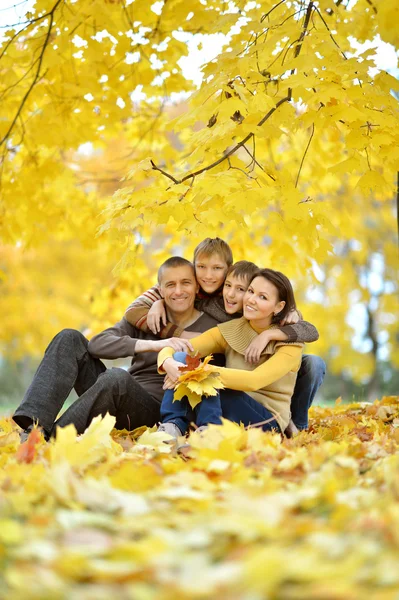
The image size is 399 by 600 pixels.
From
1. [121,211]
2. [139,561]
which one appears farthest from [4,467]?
[121,211]

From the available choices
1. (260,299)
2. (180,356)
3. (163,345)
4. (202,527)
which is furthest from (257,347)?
(202,527)

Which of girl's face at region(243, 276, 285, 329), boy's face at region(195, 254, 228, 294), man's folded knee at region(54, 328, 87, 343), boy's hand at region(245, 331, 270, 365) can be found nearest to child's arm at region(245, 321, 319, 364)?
boy's hand at region(245, 331, 270, 365)

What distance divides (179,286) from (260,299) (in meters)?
0.51

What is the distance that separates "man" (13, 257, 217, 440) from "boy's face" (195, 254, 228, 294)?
0.04m

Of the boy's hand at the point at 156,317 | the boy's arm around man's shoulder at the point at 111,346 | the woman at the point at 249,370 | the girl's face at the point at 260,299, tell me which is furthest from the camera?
the boy's hand at the point at 156,317

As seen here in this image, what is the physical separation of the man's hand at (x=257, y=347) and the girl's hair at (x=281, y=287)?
0.67 feet

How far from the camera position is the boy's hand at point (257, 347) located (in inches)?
126

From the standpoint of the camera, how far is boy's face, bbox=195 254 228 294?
361 cm

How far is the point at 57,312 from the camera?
13.4 meters

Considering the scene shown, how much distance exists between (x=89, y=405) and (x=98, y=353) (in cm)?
37

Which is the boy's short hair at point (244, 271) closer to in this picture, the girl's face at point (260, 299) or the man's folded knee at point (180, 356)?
the girl's face at point (260, 299)

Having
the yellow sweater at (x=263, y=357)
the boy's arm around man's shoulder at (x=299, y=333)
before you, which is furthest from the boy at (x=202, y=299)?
the boy's arm around man's shoulder at (x=299, y=333)

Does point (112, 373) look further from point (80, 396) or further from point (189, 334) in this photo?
point (189, 334)

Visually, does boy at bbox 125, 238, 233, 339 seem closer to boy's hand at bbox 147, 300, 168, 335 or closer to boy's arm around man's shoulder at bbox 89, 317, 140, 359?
boy's hand at bbox 147, 300, 168, 335
